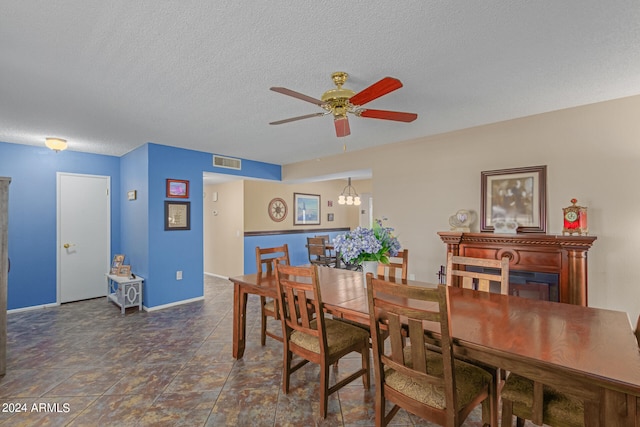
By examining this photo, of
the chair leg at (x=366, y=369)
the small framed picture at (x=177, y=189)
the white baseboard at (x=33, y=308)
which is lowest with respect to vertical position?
the white baseboard at (x=33, y=308)

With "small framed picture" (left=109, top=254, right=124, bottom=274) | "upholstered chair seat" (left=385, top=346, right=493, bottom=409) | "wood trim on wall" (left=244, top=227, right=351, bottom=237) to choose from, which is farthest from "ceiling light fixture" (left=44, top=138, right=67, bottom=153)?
"upholstered chair seat" (left=385, top=346, right=493, bottom=409)

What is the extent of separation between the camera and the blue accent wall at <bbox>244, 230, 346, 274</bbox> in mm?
6096

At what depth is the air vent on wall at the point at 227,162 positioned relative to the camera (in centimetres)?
502

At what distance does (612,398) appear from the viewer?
1.07 metres

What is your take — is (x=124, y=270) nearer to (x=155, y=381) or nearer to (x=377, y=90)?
(x=155, y=381)

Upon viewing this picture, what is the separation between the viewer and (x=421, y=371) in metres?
1.43

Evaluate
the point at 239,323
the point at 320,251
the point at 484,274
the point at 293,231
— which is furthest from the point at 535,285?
the point at 293,231

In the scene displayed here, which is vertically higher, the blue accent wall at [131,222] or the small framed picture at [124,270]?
the blue accent wall at [131,222]

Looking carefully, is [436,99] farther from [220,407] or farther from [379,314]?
[220,407]

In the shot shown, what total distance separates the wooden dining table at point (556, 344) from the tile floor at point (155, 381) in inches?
31.5

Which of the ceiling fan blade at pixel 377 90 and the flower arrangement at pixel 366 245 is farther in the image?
the flower arrangement at pixel 366 245

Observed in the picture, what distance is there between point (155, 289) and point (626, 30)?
17.3ft

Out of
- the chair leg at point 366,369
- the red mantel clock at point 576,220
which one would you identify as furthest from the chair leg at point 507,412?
the red mantel clock at point 576,220

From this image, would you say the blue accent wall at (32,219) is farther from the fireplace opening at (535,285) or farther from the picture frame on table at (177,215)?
the fireplace opening at (535,285)
